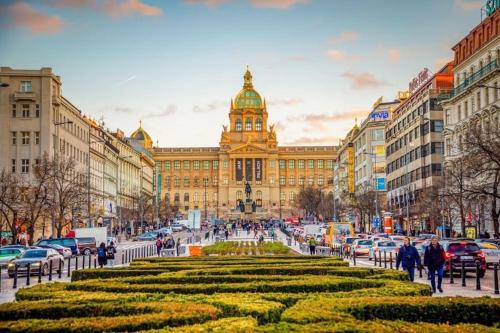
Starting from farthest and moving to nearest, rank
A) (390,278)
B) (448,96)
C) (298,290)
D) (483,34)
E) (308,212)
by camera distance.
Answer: (308,212), (448,96), (483,34), (390,278), (298,290)

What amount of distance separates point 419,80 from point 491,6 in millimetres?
32593

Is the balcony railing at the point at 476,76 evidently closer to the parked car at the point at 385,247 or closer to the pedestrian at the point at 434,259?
the parked car at the point at 385,247

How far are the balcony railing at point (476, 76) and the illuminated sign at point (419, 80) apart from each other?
18146 mm

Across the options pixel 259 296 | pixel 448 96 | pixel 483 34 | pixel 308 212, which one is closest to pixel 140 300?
pixel 259 296

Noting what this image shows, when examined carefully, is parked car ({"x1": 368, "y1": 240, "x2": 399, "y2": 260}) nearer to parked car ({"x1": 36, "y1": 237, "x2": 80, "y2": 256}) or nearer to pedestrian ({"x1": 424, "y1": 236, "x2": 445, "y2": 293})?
pedestrian ({"x1": 424, "y1": 236, "x2": 445, "y2": 293})

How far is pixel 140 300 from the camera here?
51.1 feet

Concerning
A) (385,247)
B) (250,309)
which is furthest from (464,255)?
(250,309)

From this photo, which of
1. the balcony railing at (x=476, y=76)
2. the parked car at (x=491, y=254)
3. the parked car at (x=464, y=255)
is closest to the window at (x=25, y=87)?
the balcony railing at (x=476, y=76)

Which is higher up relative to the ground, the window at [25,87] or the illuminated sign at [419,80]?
the illuminated sign at [419,80]

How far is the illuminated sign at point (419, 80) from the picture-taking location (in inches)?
3873

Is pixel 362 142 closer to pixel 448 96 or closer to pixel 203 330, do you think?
pixel 448 96

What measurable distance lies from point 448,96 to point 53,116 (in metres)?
44.6

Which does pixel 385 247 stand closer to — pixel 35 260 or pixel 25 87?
pixel 35 260

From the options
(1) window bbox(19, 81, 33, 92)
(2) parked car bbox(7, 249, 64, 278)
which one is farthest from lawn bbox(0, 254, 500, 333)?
(1) window bbox(19, 81, 33, 92)
